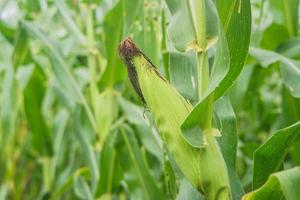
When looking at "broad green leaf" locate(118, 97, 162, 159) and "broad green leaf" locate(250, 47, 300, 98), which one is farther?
"broad green leaf" locate(118, 97, 162, 159)

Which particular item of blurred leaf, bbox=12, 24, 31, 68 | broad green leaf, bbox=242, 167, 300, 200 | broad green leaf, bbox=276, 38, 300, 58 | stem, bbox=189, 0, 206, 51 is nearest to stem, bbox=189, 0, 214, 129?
stem, bbox=189, 0, 206, 51

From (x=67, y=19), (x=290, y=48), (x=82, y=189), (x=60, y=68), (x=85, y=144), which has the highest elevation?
(x=67, y=19)

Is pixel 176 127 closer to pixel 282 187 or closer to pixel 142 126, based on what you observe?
pixel 282 187

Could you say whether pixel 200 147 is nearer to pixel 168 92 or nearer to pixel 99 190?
pixel 168 92

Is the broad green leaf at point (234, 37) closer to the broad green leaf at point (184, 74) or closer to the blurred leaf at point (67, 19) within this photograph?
the broad green leaf at point (184, 74)

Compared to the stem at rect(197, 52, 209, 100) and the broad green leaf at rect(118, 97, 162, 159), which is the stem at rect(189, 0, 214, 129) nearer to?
the stem at rect(197, 52, 209, 100)

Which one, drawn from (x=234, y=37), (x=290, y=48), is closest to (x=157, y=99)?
(x=234, y=37)

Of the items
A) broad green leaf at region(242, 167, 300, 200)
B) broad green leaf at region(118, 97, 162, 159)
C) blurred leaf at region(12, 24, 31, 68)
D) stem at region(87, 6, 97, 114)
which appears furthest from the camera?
blurred leaf at region(12, 24, 31, 68)
